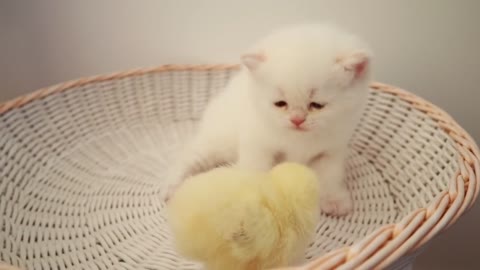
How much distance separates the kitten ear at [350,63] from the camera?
78cm

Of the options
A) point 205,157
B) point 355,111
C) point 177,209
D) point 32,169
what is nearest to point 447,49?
point 355,111

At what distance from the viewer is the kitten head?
76cm

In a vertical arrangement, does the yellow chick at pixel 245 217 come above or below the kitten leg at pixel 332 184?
above

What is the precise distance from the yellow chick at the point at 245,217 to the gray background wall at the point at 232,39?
84 cm

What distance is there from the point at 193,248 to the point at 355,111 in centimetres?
47

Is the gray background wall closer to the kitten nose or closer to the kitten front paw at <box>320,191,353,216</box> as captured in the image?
the kitten front paw at <box>320,191,353,216</box>

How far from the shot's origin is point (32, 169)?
1084 millimetres

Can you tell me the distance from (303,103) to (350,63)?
0.38 ft

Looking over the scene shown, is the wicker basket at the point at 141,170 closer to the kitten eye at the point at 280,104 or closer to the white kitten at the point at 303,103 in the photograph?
the white kitten at the point at 303,103

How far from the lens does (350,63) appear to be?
0.78 m

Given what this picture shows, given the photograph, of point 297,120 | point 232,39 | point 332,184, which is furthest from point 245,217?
point 232,39

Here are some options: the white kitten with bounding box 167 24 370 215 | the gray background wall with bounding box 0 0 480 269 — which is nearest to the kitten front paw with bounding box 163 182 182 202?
the white kitten with bounding box 167 24 370 215

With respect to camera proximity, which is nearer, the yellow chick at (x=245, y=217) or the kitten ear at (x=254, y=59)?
the yellow chick at (x=245, y=217)

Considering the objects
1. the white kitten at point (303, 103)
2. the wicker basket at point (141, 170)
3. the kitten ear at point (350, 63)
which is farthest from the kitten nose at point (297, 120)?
the wicker basket at point (141, 170)
